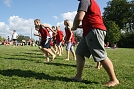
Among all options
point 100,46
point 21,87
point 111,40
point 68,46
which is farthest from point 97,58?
point 111,40

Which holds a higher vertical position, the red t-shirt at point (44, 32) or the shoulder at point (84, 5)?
the shoulder at point (84, 5)

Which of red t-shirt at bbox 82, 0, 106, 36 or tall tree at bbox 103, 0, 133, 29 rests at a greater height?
tall tree at bbox 103, 0, 133, 29

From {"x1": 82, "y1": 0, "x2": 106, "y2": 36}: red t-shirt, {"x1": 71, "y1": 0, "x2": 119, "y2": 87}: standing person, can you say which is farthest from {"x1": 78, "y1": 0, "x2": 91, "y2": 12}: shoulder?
{"x1": 82, "y1": 0, "x2": 106, "y2": 36}: red t-shirt

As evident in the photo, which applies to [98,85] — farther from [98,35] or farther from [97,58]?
[98,35]

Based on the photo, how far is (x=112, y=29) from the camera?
226ft

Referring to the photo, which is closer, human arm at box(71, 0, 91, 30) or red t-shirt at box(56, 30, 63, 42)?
human arm at box(71, 0, 91, 30)

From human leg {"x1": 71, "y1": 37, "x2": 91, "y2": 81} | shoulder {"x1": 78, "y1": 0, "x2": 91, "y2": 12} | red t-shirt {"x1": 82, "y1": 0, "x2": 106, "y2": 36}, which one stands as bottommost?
human leg {"x1": 71, "y1": 37, "x2": 91, "y2": 81}

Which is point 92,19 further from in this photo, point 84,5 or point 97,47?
point 97,47

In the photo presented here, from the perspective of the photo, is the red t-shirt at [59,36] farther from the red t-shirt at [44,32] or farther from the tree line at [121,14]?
the tree line at [121,14]

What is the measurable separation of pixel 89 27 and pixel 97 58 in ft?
2.18

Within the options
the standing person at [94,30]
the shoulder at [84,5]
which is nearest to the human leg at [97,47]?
the standing person at [94,30]

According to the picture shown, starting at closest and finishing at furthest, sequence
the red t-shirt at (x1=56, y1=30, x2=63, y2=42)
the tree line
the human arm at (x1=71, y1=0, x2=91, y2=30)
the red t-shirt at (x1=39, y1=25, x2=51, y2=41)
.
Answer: the human arm at (x1=71, y1=0, x2=91, y2=30) < the red t-shirt at (x1=39, y1=25, x2=51, y2=41) < the red t-shirt at (x1=56, y1=30, x2=63, y2=42) < the tree line

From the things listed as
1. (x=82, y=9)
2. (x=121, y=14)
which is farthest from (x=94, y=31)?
(x=121, y=14)

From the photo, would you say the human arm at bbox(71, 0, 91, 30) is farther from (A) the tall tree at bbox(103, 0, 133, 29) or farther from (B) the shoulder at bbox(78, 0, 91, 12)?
(A) the tall tree at bbox(103, 0, 133, 29)
